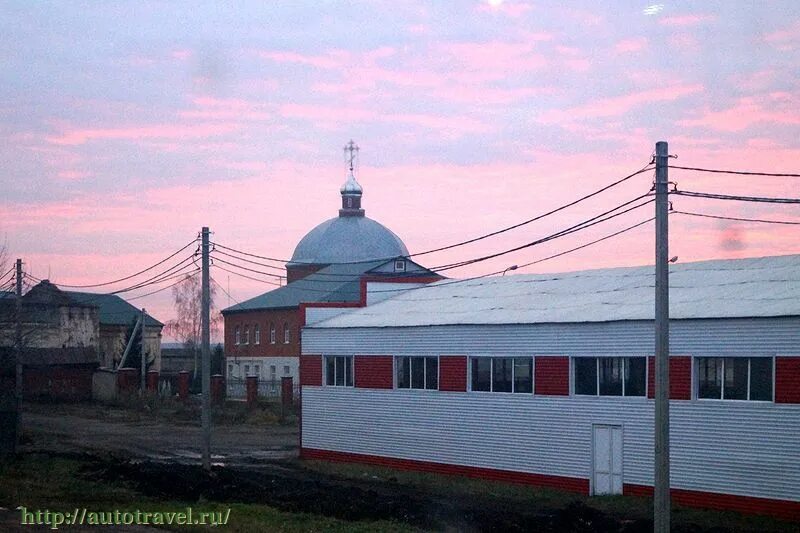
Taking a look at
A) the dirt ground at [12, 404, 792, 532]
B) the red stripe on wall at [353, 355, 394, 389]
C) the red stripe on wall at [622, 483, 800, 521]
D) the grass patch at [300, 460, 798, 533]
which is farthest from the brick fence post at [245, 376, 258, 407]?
the red stripe on wall at [622, 483, 800, 521]

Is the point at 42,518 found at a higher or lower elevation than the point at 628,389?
lower

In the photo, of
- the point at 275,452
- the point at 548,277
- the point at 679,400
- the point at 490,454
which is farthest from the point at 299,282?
the point at 679,400

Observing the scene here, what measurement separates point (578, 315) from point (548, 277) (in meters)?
7.97

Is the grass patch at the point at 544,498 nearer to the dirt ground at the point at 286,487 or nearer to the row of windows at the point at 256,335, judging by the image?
the dirt ground at the point at 286,487

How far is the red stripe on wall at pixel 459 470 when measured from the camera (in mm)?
29484

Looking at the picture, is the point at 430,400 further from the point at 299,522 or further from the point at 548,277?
the point at 299,522

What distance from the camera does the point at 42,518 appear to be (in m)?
20.7

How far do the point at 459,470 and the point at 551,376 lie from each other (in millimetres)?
4967

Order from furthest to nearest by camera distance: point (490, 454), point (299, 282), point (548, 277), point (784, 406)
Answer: point (299, 282) → point (548, 277) → point (490, 454) → point (784, 406)

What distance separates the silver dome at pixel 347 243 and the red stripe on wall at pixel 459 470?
43812mm

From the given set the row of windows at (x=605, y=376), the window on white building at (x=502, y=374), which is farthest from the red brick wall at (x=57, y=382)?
the window on white building at (x=502, y=374)

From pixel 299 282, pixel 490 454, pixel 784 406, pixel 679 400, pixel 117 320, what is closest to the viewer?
pixel 784 406

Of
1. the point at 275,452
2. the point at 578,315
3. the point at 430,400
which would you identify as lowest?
the point at 275,452

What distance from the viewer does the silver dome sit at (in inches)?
3278
